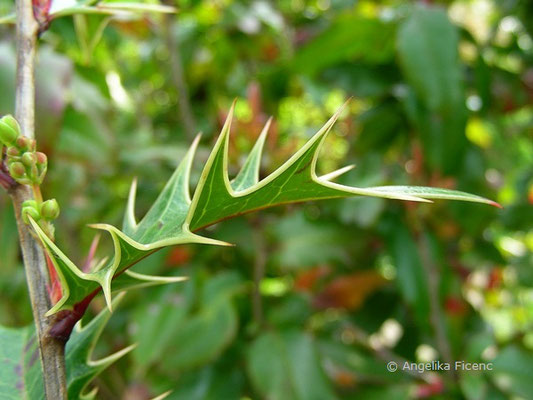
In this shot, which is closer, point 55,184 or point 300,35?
point 55,184

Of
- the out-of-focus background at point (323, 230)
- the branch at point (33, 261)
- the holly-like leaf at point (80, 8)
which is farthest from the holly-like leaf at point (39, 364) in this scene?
Result: the out-of-focus background at point (323, 230)

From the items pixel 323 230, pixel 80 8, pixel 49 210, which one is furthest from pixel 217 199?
pixel 323 230

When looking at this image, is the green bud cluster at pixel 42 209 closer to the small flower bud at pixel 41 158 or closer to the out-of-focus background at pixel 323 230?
the small flower bud at pixel 41 158

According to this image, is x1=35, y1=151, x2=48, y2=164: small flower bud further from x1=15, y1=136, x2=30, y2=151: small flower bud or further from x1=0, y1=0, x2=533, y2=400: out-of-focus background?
x1=0, y1=0, x2=533, y2=400: out-of-focus background

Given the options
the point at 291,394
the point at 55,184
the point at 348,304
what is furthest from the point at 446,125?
the point at 55,184

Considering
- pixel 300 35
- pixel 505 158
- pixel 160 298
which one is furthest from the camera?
pixel 505 158

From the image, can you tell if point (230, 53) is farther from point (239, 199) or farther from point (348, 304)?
point (239, 199)

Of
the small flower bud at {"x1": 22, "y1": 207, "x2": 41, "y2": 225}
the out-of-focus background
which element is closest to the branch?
the small flower bud at {"x1": 22, "y1": 207, "x2": 41, "y2": 225}
